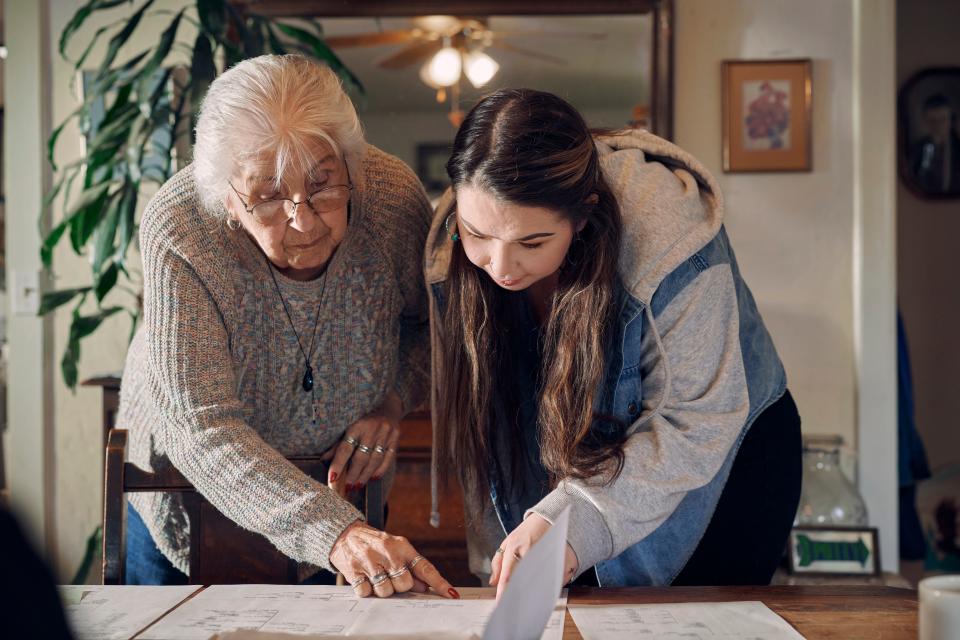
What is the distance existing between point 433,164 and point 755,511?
1.66 meters

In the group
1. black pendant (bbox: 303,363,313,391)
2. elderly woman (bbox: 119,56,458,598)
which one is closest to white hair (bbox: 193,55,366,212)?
elderly woman (bbox: 119,56,458,598)

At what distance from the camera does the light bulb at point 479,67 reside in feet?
9.20

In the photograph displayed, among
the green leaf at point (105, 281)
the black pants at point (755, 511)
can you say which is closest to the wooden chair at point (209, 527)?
the black pants at point (755, 511)

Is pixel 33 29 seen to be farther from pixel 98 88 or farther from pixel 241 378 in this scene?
pixel 241 378

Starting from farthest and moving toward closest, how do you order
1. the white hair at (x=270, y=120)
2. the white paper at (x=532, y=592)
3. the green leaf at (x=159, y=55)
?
Answer: the green leaf at (x=159, y=55), the white hair at (x=270, y=120), the white paper at (x=532, y=592)

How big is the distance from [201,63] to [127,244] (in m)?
0.49

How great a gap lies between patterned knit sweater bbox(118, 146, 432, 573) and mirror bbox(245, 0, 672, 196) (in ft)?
4.35

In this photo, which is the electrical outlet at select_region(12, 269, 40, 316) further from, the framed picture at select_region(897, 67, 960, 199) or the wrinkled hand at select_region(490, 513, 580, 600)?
the framed picture at select_region(897, 67, 960, 199)

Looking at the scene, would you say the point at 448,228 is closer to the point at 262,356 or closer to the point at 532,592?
the point at 262,356

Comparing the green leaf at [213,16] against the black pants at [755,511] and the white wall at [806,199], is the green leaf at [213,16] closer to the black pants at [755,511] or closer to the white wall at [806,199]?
the white wall at [806,199]

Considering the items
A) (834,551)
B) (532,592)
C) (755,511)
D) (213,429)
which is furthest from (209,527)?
(834,551)

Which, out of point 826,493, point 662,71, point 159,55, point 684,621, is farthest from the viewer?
Answer: point 662,71

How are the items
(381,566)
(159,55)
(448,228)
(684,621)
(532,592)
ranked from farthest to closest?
(159,55) < (448,228) < (381,566) < (684,621) < (532,592)

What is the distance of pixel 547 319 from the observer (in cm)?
134
